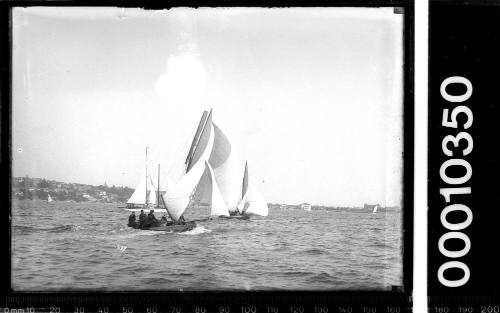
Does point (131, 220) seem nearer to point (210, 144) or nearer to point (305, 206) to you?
point (210, 144)

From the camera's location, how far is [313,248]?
146 centimetres

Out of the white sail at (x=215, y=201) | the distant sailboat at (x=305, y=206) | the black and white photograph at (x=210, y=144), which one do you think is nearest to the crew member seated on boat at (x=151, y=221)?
the black and white photograph at (x=210, y=144)

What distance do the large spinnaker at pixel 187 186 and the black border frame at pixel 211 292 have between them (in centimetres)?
22

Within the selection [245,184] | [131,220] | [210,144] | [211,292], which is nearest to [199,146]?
[210,144]

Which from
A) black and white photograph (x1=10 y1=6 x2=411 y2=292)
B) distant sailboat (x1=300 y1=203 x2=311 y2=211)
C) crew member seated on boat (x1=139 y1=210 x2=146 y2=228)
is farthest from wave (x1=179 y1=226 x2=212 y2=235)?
distant sailboat (x1=300 y1=203 x2=311 y2=211)

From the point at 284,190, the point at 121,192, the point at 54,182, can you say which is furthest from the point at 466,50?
the point at 54,182

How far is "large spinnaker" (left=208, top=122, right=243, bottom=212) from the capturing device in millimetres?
1441

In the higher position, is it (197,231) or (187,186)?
(187,186)

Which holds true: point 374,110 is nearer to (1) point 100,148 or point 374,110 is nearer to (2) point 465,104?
(2) point 465,104

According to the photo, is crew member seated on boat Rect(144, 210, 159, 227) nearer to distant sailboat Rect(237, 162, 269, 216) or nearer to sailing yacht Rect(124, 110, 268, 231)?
sailing yacht Rect(124, 110, 268, 231)

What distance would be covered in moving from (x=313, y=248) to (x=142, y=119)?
0.56 meters

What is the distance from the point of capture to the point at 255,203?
146cm

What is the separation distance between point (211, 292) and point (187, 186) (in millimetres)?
289

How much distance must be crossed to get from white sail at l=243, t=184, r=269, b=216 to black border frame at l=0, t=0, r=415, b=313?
21cm
